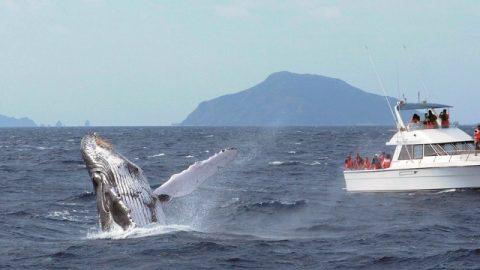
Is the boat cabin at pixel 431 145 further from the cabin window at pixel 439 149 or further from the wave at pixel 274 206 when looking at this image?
the wave at pixel 274 206

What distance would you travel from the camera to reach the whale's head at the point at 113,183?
1225cm

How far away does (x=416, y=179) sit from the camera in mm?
24375

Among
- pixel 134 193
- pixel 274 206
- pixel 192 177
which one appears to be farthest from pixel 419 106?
pixel 134 193

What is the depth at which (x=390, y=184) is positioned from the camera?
978 inches

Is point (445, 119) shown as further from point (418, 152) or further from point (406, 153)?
point (406, 153)

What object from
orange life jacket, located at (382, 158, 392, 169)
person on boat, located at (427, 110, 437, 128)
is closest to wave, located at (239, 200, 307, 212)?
orange life jacket, located at (382, 158, 392, 169)

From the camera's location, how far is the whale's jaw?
1226 cm

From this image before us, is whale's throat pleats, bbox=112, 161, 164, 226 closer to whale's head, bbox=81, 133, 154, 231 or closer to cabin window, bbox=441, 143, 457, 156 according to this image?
whale's head, bbox=81, 133, 154, 231

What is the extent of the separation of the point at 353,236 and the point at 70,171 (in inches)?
928

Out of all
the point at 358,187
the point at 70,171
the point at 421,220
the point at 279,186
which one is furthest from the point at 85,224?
the point at 70,171

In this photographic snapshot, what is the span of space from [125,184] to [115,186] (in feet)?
0.64

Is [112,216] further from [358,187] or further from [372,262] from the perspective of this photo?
[358,187]

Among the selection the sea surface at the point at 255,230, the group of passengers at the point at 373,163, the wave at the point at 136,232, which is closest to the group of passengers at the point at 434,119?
the group of passengers at the point at 373,163

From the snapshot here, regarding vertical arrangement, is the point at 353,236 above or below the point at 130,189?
below
